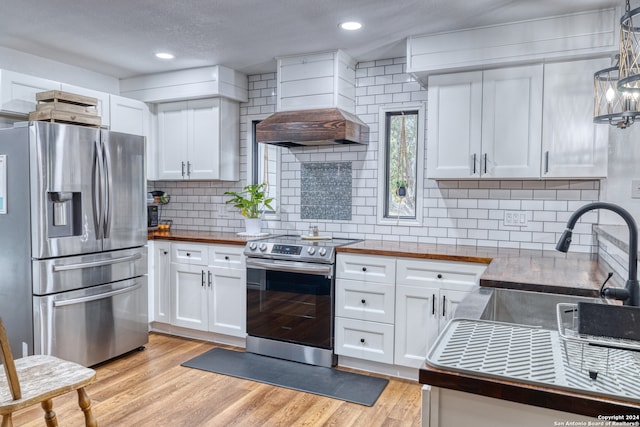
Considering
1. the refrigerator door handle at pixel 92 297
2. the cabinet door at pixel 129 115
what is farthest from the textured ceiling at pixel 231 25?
the refrigerator door handle at pixel 92 297

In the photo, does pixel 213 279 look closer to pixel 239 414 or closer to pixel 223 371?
pixel 223 371

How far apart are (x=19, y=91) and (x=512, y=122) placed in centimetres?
357

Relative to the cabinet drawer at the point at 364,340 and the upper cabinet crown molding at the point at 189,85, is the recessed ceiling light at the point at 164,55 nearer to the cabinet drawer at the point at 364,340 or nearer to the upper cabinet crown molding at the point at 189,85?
the upper cabinet crown molding at the point at 189,85

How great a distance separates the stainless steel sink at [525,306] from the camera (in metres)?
1.90

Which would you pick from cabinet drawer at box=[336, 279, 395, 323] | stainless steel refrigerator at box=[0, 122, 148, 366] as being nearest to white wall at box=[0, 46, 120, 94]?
stainless steel refrigerator at box=[0, 122, 148, 366]

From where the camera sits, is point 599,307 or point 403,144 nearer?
point 599,307

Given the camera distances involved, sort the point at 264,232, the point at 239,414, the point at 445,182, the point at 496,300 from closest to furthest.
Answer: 1. the point at 496,300
2. the point at 239,414
3. the point at 445,182
4. the point at 264,232

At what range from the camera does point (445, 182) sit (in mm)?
3549

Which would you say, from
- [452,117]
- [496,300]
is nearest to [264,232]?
[452,117]

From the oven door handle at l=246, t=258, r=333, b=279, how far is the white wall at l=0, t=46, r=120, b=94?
234 cm

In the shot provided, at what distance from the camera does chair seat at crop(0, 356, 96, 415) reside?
171 centimetres

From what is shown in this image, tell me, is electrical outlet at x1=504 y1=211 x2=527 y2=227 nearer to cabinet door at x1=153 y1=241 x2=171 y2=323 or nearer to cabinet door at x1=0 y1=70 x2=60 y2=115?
cabinet door at x1=153 y1=241 x2=171 y2=323

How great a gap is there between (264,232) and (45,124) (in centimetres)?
198

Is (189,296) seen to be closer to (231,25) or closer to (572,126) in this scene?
(231,25)
